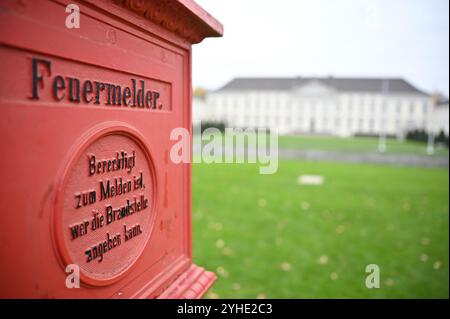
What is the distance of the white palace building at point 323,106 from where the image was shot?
190 feet

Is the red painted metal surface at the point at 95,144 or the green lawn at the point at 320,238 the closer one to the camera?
the red painted metal surface at the point at 95,144

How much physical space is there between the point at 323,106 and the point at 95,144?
61.4 m

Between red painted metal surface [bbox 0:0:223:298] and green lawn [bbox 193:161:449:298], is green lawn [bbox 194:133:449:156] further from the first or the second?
red painted metal surface [bbox 0:0:223:298]

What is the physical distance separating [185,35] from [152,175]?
0.82m

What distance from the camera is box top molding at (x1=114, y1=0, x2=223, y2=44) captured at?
1.49 metres

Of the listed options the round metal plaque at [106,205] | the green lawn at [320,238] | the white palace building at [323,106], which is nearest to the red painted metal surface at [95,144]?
the round metal plaque at [106,205]

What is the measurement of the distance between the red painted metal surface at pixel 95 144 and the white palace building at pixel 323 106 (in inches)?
2140

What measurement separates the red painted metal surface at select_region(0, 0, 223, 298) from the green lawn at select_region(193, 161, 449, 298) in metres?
2.70

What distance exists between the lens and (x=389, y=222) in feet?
23.3

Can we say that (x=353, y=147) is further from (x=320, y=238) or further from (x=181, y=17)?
(x=181, y=17)

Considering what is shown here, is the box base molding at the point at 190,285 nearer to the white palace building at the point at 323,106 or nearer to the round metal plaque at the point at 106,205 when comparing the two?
the round metal plaque at the point at 106,205

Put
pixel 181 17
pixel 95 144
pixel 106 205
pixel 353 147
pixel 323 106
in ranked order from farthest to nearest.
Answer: pixel 323 106
pixel 353 147
pixel 181 17
pixel 106 205
pixel 95 144

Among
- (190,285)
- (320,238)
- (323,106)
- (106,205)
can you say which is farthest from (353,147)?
(323,106)

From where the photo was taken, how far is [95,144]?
138 cm
